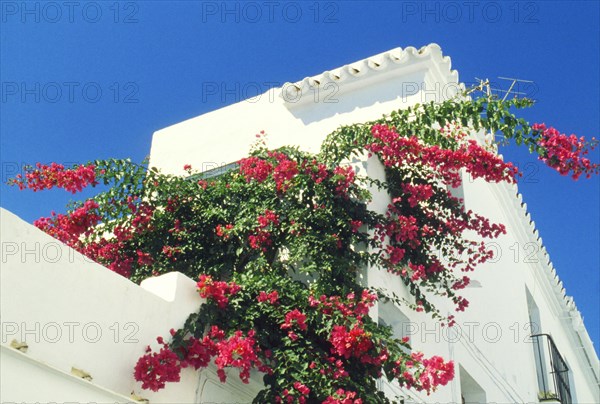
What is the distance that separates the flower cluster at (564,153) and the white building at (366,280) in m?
1.48

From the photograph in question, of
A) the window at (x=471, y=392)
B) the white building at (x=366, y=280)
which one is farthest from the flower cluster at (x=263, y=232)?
the window at (x=471, y=392)

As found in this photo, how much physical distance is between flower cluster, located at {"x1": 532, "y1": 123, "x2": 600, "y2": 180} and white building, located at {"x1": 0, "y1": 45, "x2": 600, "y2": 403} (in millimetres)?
1477

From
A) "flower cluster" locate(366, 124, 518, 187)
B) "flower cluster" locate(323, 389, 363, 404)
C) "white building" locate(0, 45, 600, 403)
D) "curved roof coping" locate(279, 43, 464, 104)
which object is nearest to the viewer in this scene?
"white building" locate(0, 45, 600, 403)

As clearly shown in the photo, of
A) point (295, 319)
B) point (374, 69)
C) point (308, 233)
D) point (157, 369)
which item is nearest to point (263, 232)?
point (308, 233)

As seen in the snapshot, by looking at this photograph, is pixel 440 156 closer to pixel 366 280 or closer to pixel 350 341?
pixel 366 280

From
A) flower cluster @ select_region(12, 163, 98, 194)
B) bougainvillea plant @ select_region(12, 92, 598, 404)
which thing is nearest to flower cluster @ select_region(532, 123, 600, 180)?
bougainvillea plant @ select_region(12, 92, 598, 404)

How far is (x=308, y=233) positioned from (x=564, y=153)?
2.22 m

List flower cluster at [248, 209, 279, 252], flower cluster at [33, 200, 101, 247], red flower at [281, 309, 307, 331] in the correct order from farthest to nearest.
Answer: flower cluster at [33, 200, 101, 247]
flower cluster at [248, 209, 279, 252]
red flower at [281, 309, 307, 331]

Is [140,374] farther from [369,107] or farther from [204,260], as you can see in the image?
[369,107]

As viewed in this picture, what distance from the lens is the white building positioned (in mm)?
4020

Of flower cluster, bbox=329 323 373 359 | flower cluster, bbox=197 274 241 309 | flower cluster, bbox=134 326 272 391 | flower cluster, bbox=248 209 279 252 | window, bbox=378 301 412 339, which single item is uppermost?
flower cluster, bbox=248 209 279 252

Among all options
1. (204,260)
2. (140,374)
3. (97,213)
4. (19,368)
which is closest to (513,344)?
(204,260)

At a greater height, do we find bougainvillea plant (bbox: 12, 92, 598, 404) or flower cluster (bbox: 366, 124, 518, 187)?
flower cluster (bbox: 366, 124, 518, 187)

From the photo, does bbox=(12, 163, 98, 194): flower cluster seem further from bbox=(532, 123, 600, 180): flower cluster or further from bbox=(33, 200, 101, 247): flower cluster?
bbox=(532, 123, 600, 180): flower cluster
